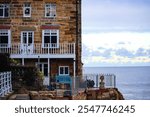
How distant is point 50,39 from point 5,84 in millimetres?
2734

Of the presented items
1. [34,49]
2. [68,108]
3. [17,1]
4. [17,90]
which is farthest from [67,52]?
[68,108]

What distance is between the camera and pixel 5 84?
19.8 feet

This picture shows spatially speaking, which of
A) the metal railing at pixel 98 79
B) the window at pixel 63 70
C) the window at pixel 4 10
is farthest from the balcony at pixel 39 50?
the metal railing at pixel 98 79

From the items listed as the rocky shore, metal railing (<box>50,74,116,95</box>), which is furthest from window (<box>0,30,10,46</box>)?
the rocky shore

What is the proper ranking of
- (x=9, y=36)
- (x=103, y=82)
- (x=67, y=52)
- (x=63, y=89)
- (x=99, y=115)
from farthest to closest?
(x=9, y=36) → (x=67, y=52) → (x=103, y=82) → (x=63, y=89) → (x=99, y=115)

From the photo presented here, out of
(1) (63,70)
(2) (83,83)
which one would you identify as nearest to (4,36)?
(1) (63,70)

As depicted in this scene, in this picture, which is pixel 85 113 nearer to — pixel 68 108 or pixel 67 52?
pixel 68 108

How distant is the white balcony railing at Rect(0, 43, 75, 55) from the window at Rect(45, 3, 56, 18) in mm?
489

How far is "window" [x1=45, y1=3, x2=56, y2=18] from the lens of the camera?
830 cm

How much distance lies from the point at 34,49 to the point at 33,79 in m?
1.58

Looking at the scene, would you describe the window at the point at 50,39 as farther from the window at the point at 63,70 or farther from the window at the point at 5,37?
the window at the point at 63,70

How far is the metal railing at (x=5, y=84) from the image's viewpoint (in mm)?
5621

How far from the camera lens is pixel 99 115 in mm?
4395

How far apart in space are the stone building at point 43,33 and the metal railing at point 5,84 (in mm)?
1130
